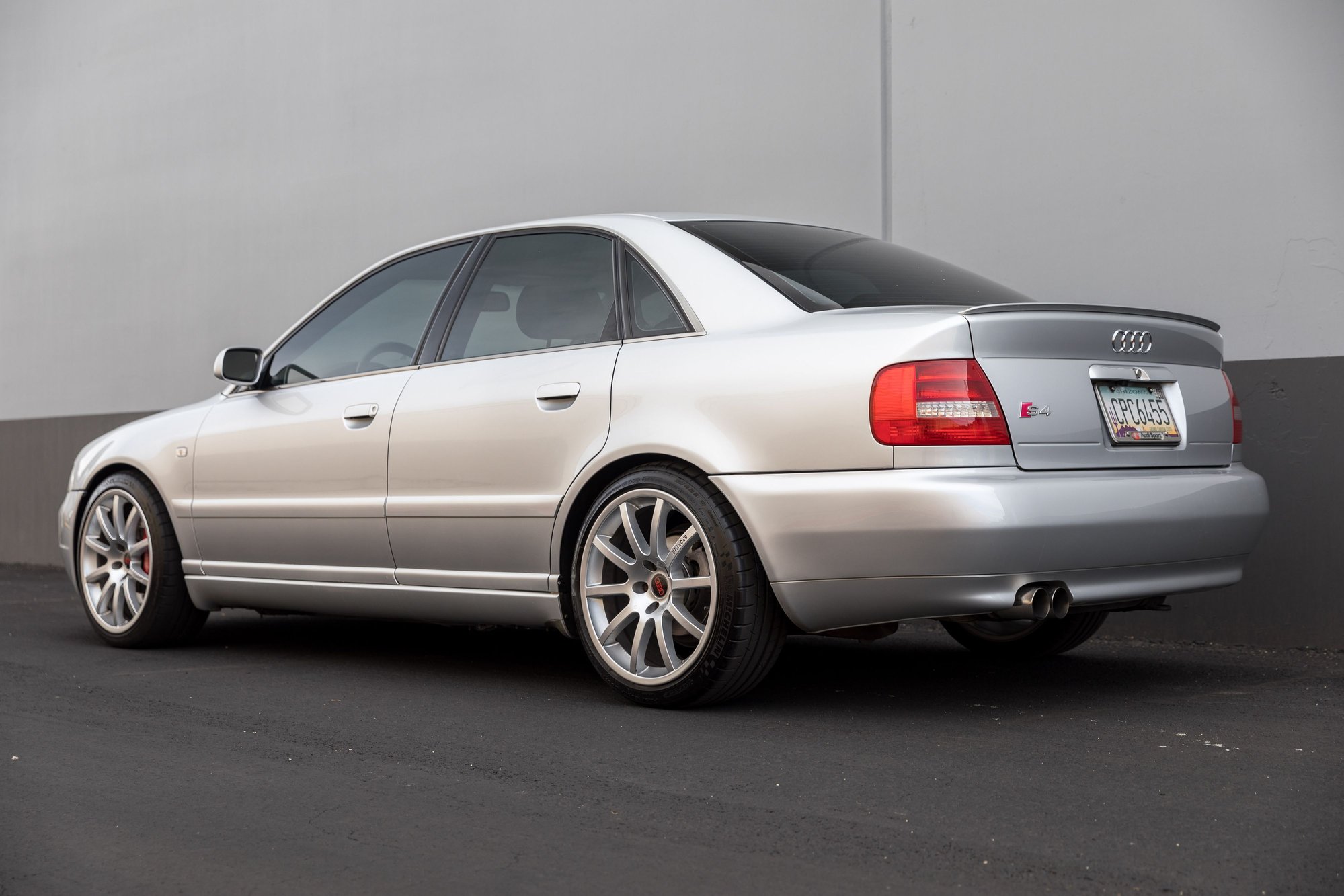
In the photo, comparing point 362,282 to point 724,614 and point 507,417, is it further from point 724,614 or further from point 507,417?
point 724,614

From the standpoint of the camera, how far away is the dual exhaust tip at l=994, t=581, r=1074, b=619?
12.4 feet

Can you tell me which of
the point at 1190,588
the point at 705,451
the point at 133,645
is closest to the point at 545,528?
→ the point at 705,451

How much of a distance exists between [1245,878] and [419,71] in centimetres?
771

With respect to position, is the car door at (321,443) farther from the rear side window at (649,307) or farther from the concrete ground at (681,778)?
the rear side window at (649,307)

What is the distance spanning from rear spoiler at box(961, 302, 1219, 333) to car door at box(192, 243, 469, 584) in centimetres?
217

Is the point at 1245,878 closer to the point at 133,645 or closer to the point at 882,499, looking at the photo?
the point at 882,499

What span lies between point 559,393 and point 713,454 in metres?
0.68

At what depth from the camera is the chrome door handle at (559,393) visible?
14.7ft

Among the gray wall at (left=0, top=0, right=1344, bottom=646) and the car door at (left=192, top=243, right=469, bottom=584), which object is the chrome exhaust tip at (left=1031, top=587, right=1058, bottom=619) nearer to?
the gray wall at (left=0, top=0, right=1344, bottom=646)

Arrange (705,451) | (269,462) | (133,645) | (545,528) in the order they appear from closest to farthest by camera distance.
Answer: (705,451), (545,528), (269,462), (133,645)

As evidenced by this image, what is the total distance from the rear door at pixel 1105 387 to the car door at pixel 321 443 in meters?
2.23

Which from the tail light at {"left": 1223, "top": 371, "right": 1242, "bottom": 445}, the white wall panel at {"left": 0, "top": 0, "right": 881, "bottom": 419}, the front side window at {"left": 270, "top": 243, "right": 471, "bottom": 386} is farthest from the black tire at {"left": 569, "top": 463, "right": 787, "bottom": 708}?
the white wall panel at {"left": 0, "top": 0, "right": 881, "bottom": 419}

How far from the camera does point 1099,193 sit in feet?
19.9

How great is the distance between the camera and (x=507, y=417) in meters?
4.64
